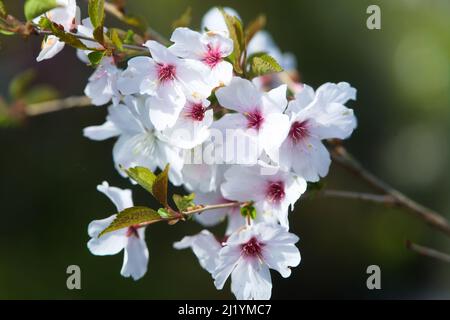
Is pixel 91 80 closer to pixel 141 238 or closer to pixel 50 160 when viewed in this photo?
pixel 141 238

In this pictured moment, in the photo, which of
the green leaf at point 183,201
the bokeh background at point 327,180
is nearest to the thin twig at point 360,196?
the green leaf at point 183,201

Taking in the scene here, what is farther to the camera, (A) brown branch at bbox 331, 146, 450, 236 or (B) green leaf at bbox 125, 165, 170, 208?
(A) brown branch at bbox 331, 146, 450, 236

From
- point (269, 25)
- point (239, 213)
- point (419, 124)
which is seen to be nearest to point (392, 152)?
point (419, 124)

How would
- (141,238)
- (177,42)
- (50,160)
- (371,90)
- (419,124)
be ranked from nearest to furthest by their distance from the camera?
1. (177,42)
2. (141,238)
3. (50,160)
4. (419,124)
5. (371,90)

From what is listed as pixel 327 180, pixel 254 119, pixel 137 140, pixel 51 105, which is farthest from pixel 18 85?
pixel 327 180

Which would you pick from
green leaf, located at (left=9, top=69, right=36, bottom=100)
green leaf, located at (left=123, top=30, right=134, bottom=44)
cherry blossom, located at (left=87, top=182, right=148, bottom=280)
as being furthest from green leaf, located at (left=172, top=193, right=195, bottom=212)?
green leaf, located at (left=9, top=69, right=36, bottom=100)

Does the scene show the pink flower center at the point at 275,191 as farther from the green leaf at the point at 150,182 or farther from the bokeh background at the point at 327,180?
the bokeh background at the point at 327,180

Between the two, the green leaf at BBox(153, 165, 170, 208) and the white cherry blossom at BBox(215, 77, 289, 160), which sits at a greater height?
the white cherry blossom at BBox(215, 77, 289, 160)

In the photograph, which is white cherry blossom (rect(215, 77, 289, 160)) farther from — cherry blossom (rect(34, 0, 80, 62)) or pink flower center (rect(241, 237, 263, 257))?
cherry blossom (rect(34, 0, 80, 62))
